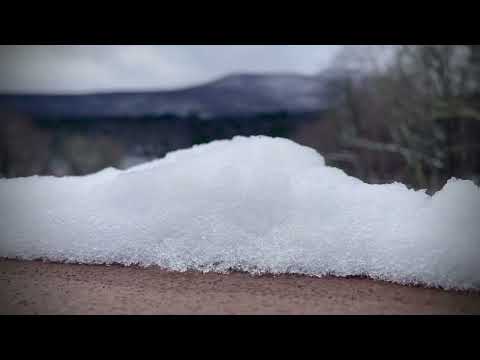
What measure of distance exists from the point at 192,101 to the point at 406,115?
2633 mm

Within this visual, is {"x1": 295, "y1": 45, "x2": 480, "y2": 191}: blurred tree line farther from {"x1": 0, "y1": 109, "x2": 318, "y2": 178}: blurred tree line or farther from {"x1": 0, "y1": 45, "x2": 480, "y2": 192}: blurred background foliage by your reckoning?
{"x1": 0, "y1": 109, "x2": 318, "y2": 178}: blurred tree line

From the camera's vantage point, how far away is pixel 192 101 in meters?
3.54

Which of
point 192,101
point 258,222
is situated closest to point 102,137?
point 192,101

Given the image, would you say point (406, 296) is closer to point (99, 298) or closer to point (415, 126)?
point (99, 298)

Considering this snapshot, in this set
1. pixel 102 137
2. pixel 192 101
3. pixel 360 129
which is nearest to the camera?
pixel 192 101

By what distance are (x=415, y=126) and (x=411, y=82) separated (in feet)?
1.83

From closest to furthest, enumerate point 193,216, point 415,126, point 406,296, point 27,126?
point 406,296, point 193,216, point 27,126, point 415,126

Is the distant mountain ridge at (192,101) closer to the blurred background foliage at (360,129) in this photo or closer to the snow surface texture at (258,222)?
the blurred background foliage at (360,129)

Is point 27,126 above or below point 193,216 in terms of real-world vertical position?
above

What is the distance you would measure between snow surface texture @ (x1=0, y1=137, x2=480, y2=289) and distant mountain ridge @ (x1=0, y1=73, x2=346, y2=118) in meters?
2.28

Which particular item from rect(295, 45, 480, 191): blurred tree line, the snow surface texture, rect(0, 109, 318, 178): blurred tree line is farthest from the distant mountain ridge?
the snow surface texture

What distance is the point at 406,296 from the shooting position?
32.5 inches

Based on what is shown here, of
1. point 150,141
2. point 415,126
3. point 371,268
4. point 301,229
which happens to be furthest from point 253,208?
point 415,126

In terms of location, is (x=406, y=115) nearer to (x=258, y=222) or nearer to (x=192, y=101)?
(x=192, y=101)
